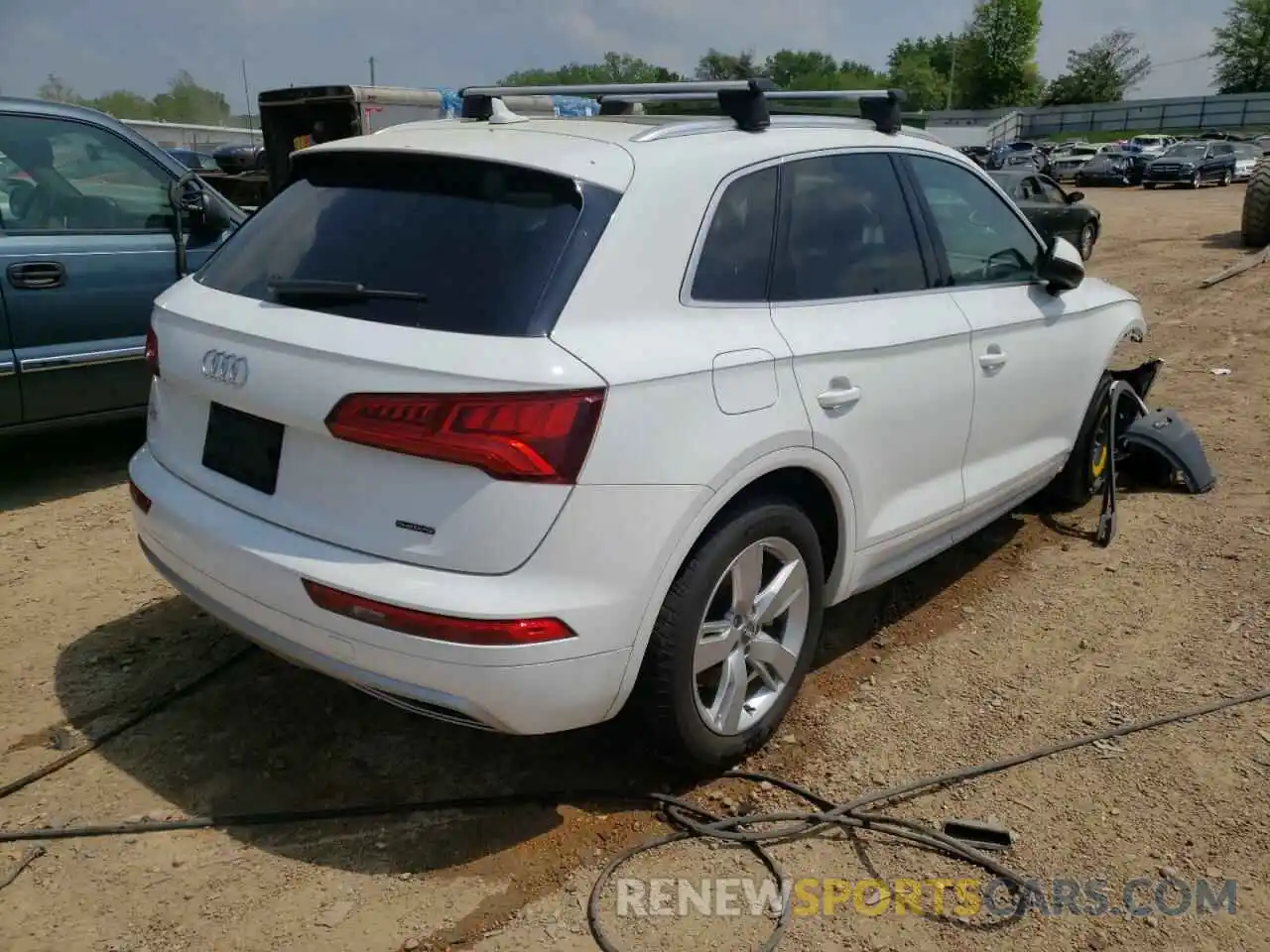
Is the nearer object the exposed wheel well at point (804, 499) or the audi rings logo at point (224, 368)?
the audi rings logo at point (224, 368)

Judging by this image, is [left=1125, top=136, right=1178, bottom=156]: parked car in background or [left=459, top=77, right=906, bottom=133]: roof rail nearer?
[left=459, top=77, right=906, bottom=133]: roof rail

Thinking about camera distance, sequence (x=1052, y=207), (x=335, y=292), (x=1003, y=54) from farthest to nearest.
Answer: (x=1003, y=54) → (x=1052, y=207) → (x=335, y=292)

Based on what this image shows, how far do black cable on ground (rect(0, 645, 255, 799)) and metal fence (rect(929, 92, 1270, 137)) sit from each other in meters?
65.0

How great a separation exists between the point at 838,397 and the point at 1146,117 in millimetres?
75656

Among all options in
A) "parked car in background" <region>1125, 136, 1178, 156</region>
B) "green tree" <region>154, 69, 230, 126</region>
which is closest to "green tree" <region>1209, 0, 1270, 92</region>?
"parked car in background" <region>1125, 136, 1178, 156</region>

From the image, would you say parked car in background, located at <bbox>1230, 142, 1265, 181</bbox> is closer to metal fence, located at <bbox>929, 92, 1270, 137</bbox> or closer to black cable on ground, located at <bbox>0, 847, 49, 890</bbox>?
metal fence, located at <bbox>929, 92, 1270, 137</bbox>

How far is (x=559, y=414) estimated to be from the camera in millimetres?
2320

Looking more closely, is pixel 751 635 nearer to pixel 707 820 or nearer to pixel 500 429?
pixel 707 820

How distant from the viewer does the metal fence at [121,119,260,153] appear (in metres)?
30.2

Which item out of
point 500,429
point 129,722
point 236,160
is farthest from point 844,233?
point 236,160

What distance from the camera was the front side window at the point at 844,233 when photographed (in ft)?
10.1

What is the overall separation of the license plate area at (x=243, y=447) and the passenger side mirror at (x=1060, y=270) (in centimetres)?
297

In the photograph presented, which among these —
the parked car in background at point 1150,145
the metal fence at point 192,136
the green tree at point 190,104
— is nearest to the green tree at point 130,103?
the green tree at point 190,104

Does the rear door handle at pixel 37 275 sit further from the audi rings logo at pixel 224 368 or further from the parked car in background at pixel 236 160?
the parked car in background at pixel 236 160
